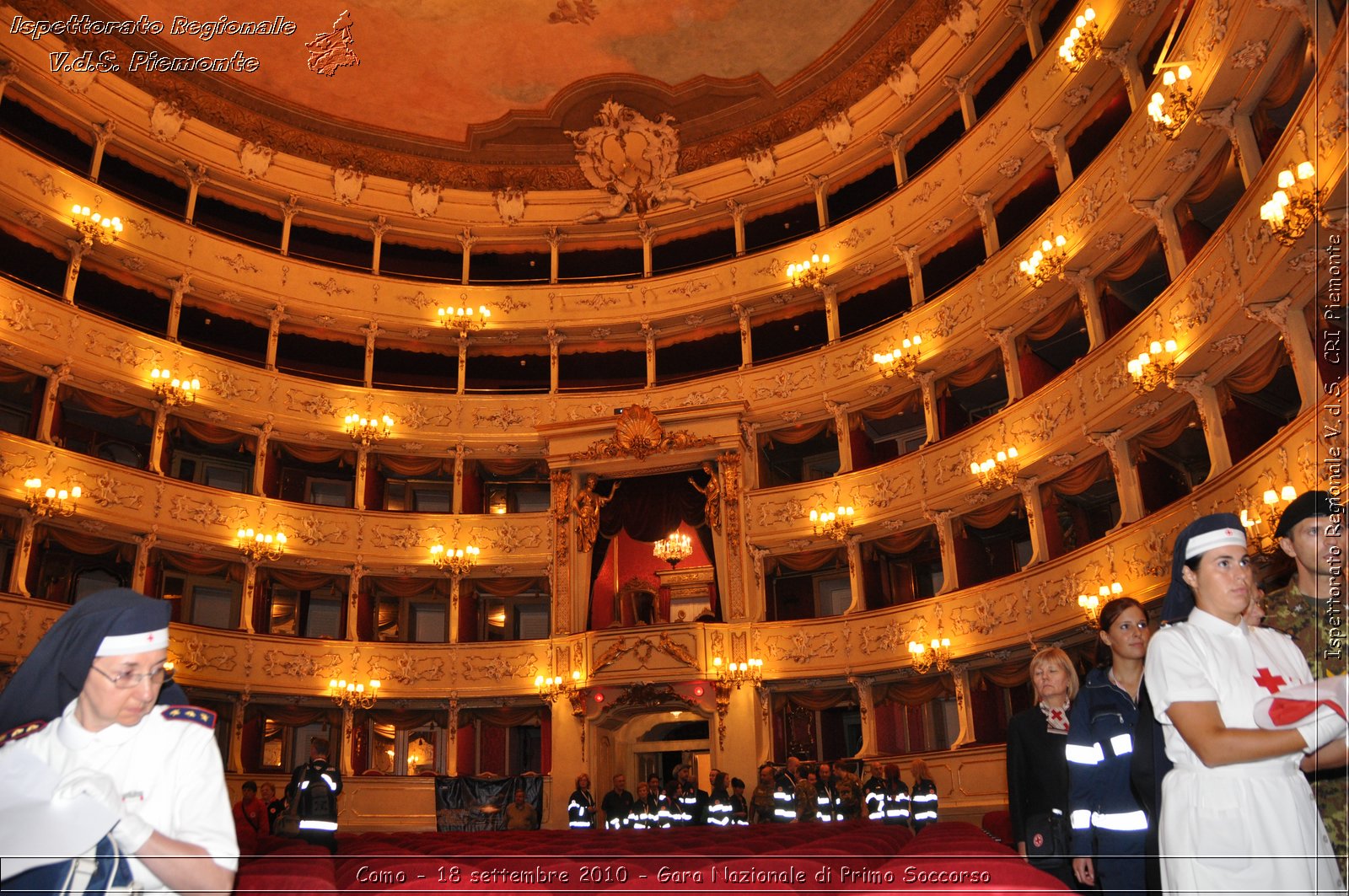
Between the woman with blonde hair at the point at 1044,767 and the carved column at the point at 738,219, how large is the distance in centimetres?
1842

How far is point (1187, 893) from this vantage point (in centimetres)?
328

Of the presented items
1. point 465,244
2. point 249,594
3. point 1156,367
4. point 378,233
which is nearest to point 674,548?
point 249,594

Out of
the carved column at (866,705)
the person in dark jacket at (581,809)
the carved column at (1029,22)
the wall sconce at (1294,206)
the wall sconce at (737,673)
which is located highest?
the carved column at (1029,22)

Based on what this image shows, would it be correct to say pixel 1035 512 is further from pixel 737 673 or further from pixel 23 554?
pixel 23 554

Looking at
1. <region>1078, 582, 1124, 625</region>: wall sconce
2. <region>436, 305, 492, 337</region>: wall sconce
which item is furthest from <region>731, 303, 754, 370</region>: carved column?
<region>1078, 582, 1124, 625</region>: wall sconce

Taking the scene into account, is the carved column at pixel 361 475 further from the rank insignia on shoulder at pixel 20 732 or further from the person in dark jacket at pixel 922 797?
the rank insignia on shoulder at pixel 20 732

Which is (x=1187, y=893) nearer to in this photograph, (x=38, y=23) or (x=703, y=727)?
(x=703, y=727)

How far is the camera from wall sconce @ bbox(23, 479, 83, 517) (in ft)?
55.0

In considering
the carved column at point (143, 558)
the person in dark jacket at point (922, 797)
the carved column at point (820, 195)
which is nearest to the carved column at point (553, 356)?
the carved column at point (820, 195)

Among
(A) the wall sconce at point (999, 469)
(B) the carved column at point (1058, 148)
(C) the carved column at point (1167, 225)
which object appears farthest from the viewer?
(A) the wall sconce at point (999, 469)

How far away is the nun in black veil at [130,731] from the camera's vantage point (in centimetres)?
260

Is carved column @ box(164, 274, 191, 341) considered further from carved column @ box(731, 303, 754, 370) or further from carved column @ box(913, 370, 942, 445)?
carved column @ box(913, 370, 942, 445)

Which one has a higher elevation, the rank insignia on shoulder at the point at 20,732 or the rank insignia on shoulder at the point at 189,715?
the rank insignia on shoulder at the point at 189,715

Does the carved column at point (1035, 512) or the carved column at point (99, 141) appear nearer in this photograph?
the carved column at point (1035, 512)
